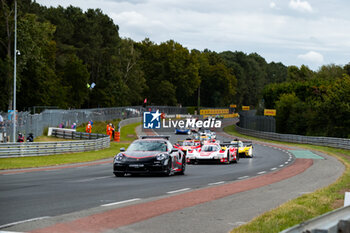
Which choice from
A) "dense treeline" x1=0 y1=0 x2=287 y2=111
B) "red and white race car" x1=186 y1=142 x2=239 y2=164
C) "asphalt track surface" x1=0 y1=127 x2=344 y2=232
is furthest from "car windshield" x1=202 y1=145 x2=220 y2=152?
"dense treeline" x1=0 y1=0 x2=287 y2=111

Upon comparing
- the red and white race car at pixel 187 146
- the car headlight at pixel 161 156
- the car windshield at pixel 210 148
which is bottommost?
the red and white race car at pixel 187 146

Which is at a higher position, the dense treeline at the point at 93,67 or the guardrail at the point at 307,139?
the dense treeline at the point at 93,67

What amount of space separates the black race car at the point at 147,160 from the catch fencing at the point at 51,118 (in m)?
16.6

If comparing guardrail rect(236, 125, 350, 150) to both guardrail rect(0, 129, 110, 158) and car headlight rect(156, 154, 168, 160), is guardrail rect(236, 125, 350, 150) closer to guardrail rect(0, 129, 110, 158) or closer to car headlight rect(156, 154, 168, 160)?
guardrail rect(0, 129, 110, 158)

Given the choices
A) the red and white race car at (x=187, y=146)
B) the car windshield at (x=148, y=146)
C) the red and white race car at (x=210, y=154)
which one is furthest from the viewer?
the red and white race car at (x=187, y=146)

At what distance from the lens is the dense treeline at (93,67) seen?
60500 mm

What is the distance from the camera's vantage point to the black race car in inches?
727

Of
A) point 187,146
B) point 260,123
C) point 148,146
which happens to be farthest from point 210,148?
point 260,123

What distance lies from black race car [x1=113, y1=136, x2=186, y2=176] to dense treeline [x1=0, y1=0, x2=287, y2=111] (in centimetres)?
4091

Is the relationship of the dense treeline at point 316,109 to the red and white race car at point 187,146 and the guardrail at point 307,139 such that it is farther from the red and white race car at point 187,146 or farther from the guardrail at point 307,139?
the red and white race car at point 187,146

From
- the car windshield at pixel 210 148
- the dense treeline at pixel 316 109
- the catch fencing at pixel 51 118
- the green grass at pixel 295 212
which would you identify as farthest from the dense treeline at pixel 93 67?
the green grass at pixel 295 212

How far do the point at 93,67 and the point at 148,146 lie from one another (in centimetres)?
9699

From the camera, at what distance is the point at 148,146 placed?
19688mm

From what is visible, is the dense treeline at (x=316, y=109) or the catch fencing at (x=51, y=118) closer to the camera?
the catch fencing at (x=51, y=118)
